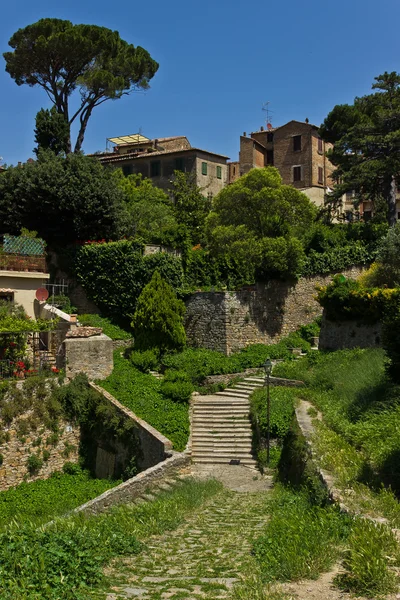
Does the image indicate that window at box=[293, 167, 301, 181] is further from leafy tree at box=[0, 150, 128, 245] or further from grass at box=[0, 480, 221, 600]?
grass at box=[0, 480, 221, 600]

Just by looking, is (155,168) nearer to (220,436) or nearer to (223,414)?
(223,414)

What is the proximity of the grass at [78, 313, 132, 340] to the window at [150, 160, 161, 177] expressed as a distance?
73.4 ft

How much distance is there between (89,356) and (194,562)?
1260 cm

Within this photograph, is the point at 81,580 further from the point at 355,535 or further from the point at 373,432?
the point at 373,432

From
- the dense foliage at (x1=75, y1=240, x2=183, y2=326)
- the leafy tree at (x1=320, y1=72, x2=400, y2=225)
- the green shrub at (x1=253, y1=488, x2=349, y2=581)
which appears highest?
the leafy tree at (x1=320, y1=72, x2=400, y2=225)

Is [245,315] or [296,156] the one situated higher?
[296,156]

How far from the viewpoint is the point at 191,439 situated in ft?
62.4

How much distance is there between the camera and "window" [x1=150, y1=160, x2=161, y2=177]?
4609cm

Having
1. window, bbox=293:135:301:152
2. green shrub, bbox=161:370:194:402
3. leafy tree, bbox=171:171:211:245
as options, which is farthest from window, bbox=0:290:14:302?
window, bbox=293:135:301:152

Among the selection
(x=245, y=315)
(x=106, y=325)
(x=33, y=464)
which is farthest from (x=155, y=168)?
(x=33, y=464)

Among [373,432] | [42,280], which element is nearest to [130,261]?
[42,280]

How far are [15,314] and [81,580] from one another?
15.3 metres

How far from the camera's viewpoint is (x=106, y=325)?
84.1 feet

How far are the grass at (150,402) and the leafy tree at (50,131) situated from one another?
16452 mm
